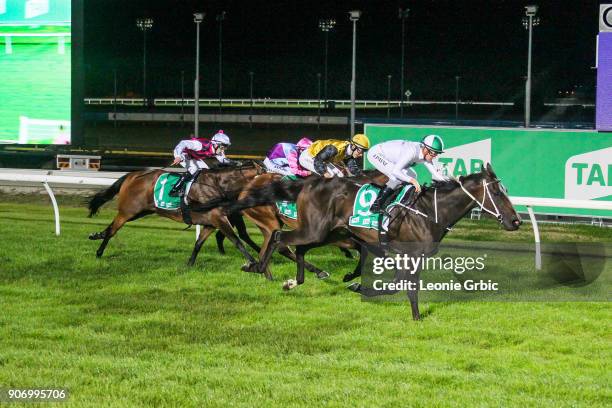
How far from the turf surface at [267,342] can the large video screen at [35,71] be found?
356 inches

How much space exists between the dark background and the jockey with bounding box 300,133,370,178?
2311 inches

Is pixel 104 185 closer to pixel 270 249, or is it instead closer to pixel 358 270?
pixel 270 249

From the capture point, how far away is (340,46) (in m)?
74.6

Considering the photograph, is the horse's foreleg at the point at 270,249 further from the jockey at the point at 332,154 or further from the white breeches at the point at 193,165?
the white breeches at the point at 193,165

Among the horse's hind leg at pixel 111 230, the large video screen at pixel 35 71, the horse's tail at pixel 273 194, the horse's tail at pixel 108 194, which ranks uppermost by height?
the large video screen at pixel 35 71

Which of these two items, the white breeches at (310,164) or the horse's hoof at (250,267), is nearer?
the horse's hoof at (250,267)

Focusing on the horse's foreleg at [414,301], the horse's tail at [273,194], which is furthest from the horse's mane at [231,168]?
the horse's foreleg at [414,301]

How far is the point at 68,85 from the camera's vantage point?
60.3ft

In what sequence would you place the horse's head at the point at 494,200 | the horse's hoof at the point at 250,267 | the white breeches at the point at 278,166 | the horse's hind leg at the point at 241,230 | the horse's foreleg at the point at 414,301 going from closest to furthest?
1. the horse's foreleg at the point at 414,301
2. the horse's head at the point at 494,200
3. the horse's hoof at the point at 250,267
4. the white breeches at the point at 278,166
5. the horse's hind leg at the point at 241,230

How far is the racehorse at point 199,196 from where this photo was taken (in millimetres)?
9859

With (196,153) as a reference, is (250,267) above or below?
below

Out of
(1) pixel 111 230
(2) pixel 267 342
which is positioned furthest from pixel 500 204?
(1) pixel 111 230

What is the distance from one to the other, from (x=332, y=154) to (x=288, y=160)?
3.55ft

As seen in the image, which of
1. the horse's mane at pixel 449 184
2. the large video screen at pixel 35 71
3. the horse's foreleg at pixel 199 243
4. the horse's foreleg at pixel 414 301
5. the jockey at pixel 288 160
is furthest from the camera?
the large video screen at pixel 35 71
